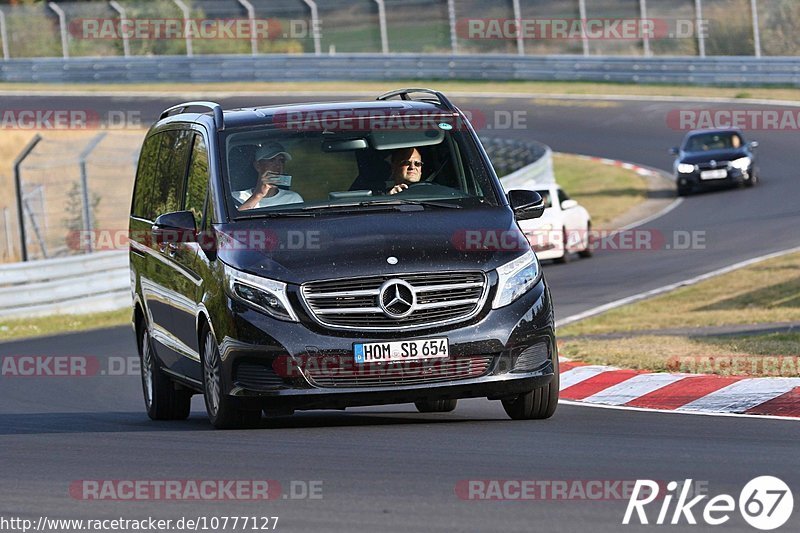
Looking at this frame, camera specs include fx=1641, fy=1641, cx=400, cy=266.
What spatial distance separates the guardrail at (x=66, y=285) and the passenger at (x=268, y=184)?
1344 cm

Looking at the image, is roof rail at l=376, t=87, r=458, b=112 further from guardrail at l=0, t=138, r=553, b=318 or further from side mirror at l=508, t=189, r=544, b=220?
guardrail at l=0, t=138, r=553, b=318

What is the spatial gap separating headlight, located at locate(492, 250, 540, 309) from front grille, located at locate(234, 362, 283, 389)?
129cm

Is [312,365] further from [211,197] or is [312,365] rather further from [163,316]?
[163,316]

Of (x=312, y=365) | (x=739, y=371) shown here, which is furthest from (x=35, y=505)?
(x=739, y=371)

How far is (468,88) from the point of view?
50094mm

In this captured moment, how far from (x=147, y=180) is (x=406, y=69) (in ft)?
131

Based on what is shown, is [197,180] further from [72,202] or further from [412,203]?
[72,202]

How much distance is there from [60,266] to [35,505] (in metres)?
16.7

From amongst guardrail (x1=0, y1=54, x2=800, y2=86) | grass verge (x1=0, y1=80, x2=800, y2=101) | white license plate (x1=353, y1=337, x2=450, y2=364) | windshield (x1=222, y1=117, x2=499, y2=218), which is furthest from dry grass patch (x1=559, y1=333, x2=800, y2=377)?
guardrail (x1=0, y1=54, x2=800, y2=86)

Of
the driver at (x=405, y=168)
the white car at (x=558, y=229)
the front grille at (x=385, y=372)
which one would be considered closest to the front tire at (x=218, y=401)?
the front grille at (x=385, y=372)

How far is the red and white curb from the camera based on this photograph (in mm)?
9977

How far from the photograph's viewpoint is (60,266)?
2344 centimetres

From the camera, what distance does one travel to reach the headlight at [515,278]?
9.16 meters

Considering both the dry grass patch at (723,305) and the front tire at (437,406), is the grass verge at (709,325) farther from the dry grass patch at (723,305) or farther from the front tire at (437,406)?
the front tire at (437,406)
